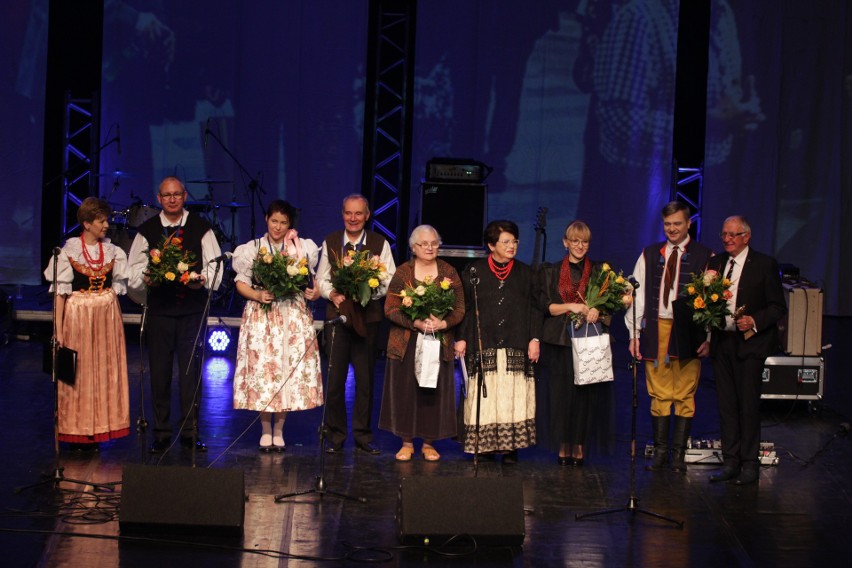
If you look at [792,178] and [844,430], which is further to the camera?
[792,178]

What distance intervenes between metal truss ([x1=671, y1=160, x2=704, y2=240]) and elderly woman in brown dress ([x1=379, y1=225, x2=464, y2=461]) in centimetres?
672

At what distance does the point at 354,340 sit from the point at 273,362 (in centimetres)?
57

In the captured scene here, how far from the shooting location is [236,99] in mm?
12789

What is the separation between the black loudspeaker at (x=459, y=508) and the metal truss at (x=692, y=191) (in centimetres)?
830

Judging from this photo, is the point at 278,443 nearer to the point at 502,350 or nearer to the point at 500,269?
the point at 502,350

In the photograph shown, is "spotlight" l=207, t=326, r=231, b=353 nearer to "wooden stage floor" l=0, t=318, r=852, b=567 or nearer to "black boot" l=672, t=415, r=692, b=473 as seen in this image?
"wooden stage floor" l=0, t=318, r=852, b=567

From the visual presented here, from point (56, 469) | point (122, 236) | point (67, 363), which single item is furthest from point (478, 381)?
point (122, 236)

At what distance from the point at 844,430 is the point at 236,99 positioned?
25.7 feet

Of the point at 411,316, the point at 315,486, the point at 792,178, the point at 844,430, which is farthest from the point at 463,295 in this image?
the point at 792,178

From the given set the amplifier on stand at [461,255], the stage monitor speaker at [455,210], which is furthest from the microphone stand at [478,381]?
the stage monitor speaker at [455,210]

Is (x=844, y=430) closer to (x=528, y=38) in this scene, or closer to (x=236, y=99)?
(x=528, y=38)

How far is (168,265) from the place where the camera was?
668cm

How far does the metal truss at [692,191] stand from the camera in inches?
513

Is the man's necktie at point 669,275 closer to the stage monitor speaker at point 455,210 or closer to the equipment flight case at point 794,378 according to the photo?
the equipment flight case at point 794,378
